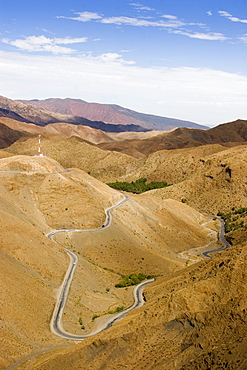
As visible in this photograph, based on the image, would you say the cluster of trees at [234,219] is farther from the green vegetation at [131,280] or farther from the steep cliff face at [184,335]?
the steep cliff face at [184,335]

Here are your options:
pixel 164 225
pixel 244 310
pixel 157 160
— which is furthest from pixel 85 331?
pixel 157 160

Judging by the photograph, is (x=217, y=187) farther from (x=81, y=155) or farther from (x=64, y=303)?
(x=64, y=303)

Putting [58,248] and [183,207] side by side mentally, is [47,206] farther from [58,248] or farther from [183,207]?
[183,207]

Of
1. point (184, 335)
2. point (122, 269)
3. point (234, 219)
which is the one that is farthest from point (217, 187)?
point (184, 335)

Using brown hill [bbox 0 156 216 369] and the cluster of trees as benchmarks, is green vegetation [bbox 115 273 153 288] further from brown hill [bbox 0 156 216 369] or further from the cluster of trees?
the cluster of trees

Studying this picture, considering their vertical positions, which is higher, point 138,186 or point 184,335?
point 184,335

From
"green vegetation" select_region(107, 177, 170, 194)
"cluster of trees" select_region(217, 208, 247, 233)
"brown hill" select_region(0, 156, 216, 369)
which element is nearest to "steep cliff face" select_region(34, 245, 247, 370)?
"brown hill" select_region(0, 156, 216, 369)

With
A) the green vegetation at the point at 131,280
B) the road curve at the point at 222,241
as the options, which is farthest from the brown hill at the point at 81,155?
the green vegetation at the point at 131,280
